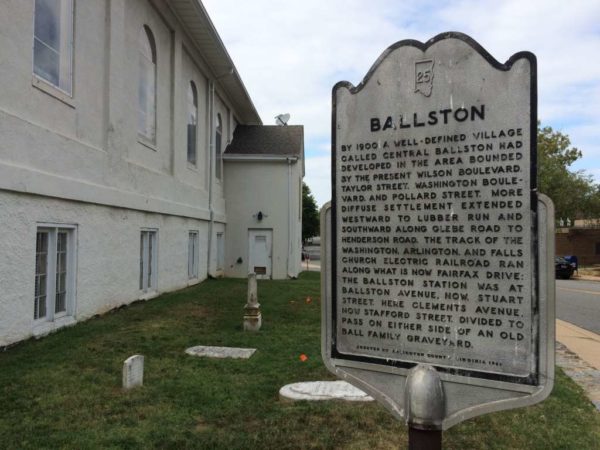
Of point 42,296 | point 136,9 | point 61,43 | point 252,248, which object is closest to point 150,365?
point 42,296

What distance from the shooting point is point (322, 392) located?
16.9 ft

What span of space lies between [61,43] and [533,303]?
28.4 feet

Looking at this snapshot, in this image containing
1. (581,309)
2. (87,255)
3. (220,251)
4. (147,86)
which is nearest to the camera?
(87,255)

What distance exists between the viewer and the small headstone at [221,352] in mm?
6770

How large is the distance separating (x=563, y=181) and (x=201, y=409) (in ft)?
152

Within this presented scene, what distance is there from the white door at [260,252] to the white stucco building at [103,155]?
1.78m

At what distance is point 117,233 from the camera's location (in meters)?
10.4

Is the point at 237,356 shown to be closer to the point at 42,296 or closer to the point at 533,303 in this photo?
→ the point at 42,296

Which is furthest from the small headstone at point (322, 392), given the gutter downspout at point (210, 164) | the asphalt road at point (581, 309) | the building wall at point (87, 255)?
the gutter downspout at point (210, 164)

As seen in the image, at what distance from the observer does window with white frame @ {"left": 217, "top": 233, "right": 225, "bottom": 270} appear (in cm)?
2028

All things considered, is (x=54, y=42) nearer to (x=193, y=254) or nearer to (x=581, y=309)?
(x=193, y=254)

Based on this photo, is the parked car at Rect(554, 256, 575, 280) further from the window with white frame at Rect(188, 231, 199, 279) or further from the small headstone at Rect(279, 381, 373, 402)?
the small headstone at Rect(279, 381, 373, 402)

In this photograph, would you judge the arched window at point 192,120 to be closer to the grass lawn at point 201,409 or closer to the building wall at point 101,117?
the building wall at point 101,117

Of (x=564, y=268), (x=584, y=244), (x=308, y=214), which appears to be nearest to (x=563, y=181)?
(x=584, y=244)
